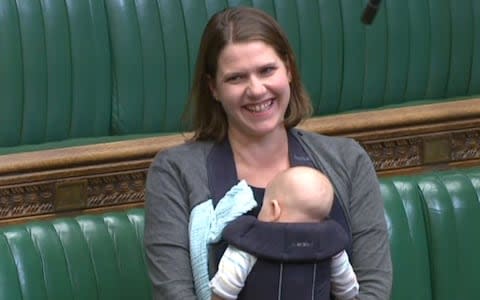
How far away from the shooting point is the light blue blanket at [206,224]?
154 centimetres

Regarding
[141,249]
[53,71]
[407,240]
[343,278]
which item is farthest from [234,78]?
[53,71]

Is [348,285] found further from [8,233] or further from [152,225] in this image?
[8,233]

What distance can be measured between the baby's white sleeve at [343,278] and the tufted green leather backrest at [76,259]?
1.29ft

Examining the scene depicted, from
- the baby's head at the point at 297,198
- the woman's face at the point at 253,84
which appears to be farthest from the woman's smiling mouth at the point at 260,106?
the baby's head at the point at 297,198

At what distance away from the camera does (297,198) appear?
1474 mm

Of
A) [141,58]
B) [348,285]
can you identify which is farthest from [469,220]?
[141,58]

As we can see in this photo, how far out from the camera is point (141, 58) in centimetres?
228

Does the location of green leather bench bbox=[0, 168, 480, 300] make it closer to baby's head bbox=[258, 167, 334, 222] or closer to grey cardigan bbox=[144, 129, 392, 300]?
grey cardigan bbox=[144, 129, 392, 300]

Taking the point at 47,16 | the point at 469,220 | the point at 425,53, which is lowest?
the point at 469,220

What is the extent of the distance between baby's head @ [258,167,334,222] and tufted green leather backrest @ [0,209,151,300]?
40cm

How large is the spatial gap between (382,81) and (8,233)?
0.91m

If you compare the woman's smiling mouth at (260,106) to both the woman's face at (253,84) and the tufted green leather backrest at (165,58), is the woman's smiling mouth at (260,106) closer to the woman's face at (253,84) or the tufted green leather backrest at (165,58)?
the woman's face at (253,84)

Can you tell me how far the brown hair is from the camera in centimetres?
159

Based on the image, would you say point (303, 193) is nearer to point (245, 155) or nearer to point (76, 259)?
point (245, 155)
